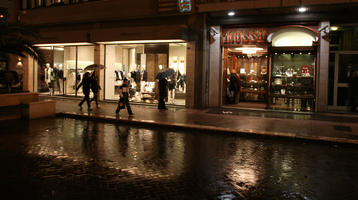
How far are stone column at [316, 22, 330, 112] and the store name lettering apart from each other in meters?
2.68

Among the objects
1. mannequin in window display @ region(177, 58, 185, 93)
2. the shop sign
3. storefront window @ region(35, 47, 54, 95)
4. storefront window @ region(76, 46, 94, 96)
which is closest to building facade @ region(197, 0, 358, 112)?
the shop sign

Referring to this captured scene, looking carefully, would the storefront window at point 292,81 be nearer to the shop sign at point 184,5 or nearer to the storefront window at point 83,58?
the shop sign at point 184,5

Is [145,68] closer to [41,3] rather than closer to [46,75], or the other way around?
[46,75]

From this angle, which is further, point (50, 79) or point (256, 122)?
point (50, 79)

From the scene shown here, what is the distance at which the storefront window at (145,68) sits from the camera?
18969 mm

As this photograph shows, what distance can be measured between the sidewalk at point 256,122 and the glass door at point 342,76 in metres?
1.02

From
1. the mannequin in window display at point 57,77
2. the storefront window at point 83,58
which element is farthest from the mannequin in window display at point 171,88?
the mannequin in window display at point 57,77

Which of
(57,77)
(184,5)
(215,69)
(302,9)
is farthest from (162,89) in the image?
(57,77)

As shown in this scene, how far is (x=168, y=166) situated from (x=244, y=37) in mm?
11795

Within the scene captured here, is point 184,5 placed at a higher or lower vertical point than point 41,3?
lower

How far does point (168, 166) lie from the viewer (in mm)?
7102

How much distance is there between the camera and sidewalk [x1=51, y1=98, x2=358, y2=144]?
11.0 metres

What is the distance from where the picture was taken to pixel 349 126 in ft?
41.5

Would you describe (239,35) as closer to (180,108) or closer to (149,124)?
(180,108)
